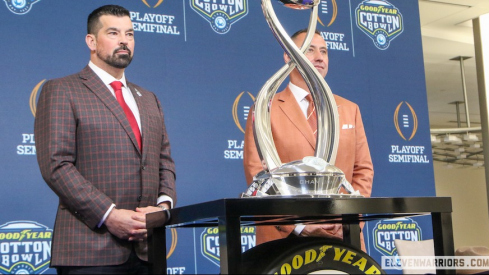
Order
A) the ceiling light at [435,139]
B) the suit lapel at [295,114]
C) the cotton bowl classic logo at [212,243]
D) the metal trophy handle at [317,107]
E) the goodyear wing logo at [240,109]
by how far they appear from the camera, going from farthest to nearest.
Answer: the ceiling light at [435,139] < the goodyear wing logo at [240,109] < the cotton bowl classic logo at [212,243] < the suit lapel at [295,114] < the metal trophy handle at [317,107]

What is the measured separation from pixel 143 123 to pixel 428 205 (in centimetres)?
125

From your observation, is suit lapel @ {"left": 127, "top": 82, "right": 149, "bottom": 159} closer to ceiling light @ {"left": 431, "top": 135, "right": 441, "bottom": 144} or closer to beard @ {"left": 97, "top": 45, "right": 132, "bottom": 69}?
beard @ {"left": 97, "top": 45, "right": 132, "bottom": 69}

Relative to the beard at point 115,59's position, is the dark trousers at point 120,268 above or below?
below

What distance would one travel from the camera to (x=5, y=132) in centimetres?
338

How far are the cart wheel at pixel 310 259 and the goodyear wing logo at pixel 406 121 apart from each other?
3.76 metres

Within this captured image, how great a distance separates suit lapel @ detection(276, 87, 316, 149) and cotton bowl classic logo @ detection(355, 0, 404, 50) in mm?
2561

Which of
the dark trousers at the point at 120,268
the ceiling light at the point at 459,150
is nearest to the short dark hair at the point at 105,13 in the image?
the dark trousers at the point at 120,268

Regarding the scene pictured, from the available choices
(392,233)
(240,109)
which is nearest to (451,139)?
(392,233)

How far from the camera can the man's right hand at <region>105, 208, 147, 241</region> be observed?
184 cm

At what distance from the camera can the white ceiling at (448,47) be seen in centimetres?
603

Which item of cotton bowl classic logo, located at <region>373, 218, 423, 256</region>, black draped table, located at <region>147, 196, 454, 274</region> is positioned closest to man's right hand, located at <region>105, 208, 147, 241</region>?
black draped table, located at <region>147, 196, 454, 274</region>

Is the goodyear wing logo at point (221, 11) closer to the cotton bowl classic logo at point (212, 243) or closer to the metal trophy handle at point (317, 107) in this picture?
the cotton bowl classic logo at point (212, 243)

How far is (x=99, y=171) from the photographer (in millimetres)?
1973

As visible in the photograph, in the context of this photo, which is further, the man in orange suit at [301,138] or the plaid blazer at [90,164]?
the man in orange suit at [301,138]
